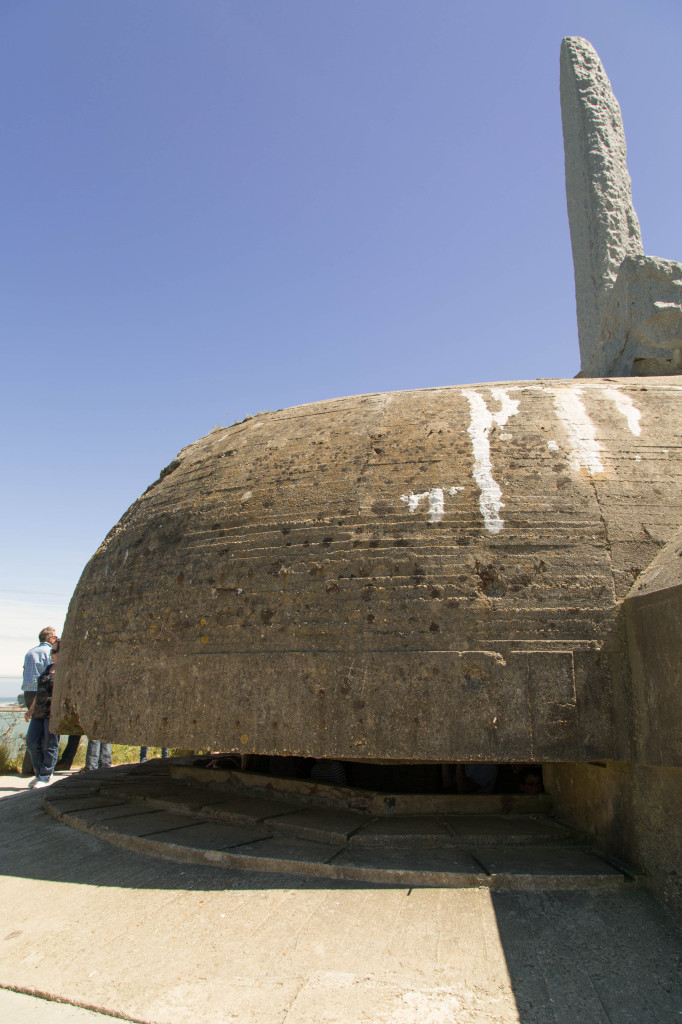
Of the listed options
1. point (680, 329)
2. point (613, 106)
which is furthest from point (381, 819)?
point (613, 106)

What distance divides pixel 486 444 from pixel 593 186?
7955 mm

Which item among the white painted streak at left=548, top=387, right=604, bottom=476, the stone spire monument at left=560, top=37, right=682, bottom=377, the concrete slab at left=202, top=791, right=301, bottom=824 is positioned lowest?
the concrete slab at left=202, top=791, right=301, bottom=824

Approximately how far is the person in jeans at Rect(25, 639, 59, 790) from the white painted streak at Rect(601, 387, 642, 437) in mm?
6023

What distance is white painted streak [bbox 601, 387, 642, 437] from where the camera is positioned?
4.00 m

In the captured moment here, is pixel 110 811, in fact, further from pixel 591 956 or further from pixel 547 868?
pixel 591 956

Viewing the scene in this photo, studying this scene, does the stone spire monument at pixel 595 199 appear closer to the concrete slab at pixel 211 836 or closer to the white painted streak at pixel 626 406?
the white painted streak at pixel 626 406

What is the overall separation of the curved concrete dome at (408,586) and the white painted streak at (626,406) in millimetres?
19

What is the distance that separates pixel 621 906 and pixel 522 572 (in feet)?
5.13

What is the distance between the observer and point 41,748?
23.3 ft

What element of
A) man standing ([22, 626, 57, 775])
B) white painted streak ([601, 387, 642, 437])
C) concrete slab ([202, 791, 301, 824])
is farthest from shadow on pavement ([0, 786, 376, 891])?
white painted streak ([601, 387, 642, 437])

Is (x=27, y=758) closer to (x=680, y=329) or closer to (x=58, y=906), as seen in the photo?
(x=58, y=906)

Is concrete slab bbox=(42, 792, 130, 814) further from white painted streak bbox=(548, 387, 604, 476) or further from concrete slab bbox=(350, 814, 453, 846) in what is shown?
white painted streak bbox=(548, 387, 604, 476)

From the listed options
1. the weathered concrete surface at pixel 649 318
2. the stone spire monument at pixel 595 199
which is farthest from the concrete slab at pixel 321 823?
the stone spire monument at pixel 595 199

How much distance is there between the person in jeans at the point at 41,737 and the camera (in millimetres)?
6984
